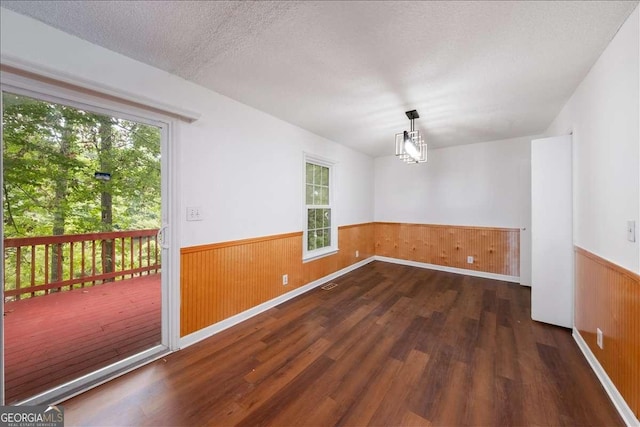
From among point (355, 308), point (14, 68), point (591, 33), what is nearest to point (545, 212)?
point (591, 33)

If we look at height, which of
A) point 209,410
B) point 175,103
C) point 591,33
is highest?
point 591,33

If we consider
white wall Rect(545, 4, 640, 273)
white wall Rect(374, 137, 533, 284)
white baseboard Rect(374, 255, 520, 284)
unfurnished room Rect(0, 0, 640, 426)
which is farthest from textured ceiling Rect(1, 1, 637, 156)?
white baseboard Rect(374, 255, 520, 284)

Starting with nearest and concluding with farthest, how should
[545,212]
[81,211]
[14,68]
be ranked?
1. [14,68]
2. [545,212]
3. [81,211]

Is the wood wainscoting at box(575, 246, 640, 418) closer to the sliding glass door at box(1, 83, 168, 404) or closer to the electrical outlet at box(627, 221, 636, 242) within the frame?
the electrical outlet at box(627, 221, 636, 242)

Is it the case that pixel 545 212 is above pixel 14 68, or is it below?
below

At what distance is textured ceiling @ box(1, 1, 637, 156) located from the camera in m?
1.32

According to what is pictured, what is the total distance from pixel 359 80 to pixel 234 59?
1.03 meters

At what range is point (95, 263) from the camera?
3588 millimetres

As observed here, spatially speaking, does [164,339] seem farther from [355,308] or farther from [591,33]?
[591,33]

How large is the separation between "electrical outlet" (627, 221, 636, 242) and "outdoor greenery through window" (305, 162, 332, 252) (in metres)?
2.98

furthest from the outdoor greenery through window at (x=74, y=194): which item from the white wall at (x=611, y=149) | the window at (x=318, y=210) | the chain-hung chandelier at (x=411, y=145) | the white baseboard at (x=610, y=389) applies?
the white baseboard at (x=610, y=389)

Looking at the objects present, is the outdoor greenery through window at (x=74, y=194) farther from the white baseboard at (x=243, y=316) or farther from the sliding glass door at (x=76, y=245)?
the white baseboard at (x=243, y=316)

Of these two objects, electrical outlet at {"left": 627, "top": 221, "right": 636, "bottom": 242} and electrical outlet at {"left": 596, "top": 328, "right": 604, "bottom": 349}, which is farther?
electrical outlet at {"left": 596, "top": 328, "right": 604, "bottom": 349}

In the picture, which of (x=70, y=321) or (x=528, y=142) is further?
(x=528, y=142)
